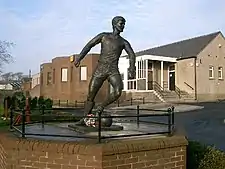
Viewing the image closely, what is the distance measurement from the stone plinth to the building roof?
39.0 meters

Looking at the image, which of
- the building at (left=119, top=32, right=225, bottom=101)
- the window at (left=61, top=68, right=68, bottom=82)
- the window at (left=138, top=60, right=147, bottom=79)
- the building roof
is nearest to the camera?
the window at (left=138, top=60, right=147, bottom=79)

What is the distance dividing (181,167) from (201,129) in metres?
11.8

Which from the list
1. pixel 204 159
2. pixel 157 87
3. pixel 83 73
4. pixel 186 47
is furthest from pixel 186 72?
pixel 204 159

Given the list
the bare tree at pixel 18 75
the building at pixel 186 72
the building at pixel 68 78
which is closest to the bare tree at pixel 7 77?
the bare tree at pixel 18 75

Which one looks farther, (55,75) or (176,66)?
(55,75)

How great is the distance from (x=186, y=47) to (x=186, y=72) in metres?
5.92

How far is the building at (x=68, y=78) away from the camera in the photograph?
4617 cm

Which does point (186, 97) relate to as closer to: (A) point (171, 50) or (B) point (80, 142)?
(A) point (171, 50)

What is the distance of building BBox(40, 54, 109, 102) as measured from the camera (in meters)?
46.2

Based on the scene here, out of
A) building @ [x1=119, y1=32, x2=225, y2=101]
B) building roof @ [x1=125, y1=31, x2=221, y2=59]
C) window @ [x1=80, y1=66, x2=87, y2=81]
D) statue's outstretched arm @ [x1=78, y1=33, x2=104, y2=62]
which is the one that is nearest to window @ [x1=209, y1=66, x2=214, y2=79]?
building @ [x1=119, y1=32, x2=225, y2=101]

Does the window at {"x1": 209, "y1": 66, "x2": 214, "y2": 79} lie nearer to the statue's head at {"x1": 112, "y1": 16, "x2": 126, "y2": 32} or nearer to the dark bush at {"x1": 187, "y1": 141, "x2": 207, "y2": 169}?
the dark bush at {"x1": 187, "y1": 141, "x2": 207, "y2": 169}

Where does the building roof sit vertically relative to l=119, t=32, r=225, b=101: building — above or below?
above

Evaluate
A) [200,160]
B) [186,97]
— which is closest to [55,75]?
[186,97]

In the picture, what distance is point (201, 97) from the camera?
4331 cm
